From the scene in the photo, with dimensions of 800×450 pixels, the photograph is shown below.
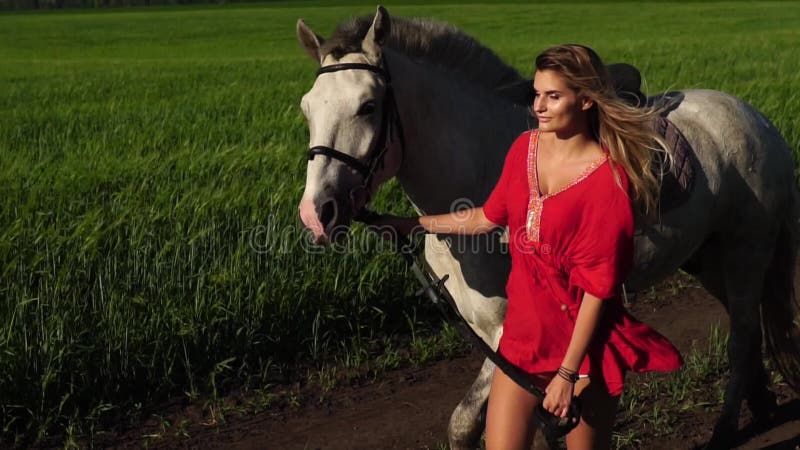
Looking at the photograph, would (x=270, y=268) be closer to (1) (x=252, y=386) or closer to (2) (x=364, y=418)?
(1) (x=252, y=386)

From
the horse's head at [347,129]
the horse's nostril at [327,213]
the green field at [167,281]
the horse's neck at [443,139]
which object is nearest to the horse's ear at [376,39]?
the horse's head at [347,129]

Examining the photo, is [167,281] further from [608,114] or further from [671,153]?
[608,114]

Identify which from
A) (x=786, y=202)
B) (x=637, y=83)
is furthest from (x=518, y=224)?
(x=786, y=202)

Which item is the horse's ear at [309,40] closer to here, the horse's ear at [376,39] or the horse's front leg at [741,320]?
the horse's ear at [376,39]

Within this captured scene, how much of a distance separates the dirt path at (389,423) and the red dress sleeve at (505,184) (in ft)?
6.10

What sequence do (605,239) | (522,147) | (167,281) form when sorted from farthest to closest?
(167,281)
(522,147)
(605,239)

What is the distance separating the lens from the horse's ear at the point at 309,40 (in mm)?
3447

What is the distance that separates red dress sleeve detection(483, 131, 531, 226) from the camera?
3064mm

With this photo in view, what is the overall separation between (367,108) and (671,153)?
4.61 ft

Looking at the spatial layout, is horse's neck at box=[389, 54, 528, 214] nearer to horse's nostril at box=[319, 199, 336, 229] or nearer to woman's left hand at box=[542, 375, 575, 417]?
horse's nostril at box=[319, 199, 336, 229]

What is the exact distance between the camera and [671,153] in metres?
3.91

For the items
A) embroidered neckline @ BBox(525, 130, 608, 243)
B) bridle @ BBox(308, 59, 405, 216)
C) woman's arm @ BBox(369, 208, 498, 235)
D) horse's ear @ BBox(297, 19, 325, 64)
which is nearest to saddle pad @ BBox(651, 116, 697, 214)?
woman's arm @ BBox(369, 208, 498, 235)

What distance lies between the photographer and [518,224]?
3051 mm

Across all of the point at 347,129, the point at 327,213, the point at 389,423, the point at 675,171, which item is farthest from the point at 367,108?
Answer: the point at 389,423
